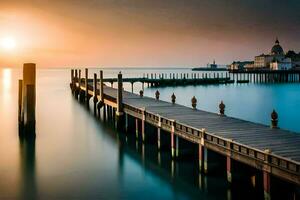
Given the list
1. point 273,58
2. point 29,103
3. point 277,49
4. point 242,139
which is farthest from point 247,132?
point 277,49

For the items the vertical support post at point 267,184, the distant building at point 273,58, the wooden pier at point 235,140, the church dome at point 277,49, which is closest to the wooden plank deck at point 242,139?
the wooden pier at point 235,140

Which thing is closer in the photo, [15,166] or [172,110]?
[15,166]

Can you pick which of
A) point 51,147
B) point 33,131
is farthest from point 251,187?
point 33,131

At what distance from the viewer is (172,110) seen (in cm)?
2686

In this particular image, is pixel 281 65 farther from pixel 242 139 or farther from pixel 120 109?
pixel 242 139

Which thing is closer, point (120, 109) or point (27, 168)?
point (27, 168)

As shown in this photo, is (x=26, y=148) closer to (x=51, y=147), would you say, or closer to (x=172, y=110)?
(x=51, y=147)

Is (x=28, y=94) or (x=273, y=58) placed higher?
(x=273, y=58)

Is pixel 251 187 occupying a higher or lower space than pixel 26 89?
lower

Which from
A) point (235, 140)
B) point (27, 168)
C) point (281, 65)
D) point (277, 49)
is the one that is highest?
point (277, 49)

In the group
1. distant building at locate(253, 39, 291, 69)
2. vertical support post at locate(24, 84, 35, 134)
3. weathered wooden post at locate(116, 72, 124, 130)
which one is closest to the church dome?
distant building at locate(253, 39, 291, 69)

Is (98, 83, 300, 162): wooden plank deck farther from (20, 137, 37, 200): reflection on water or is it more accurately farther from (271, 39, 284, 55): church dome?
(271, 39, 284, 55): church dome

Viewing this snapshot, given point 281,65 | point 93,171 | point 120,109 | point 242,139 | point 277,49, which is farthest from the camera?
point 277,49

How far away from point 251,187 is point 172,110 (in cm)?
1143
